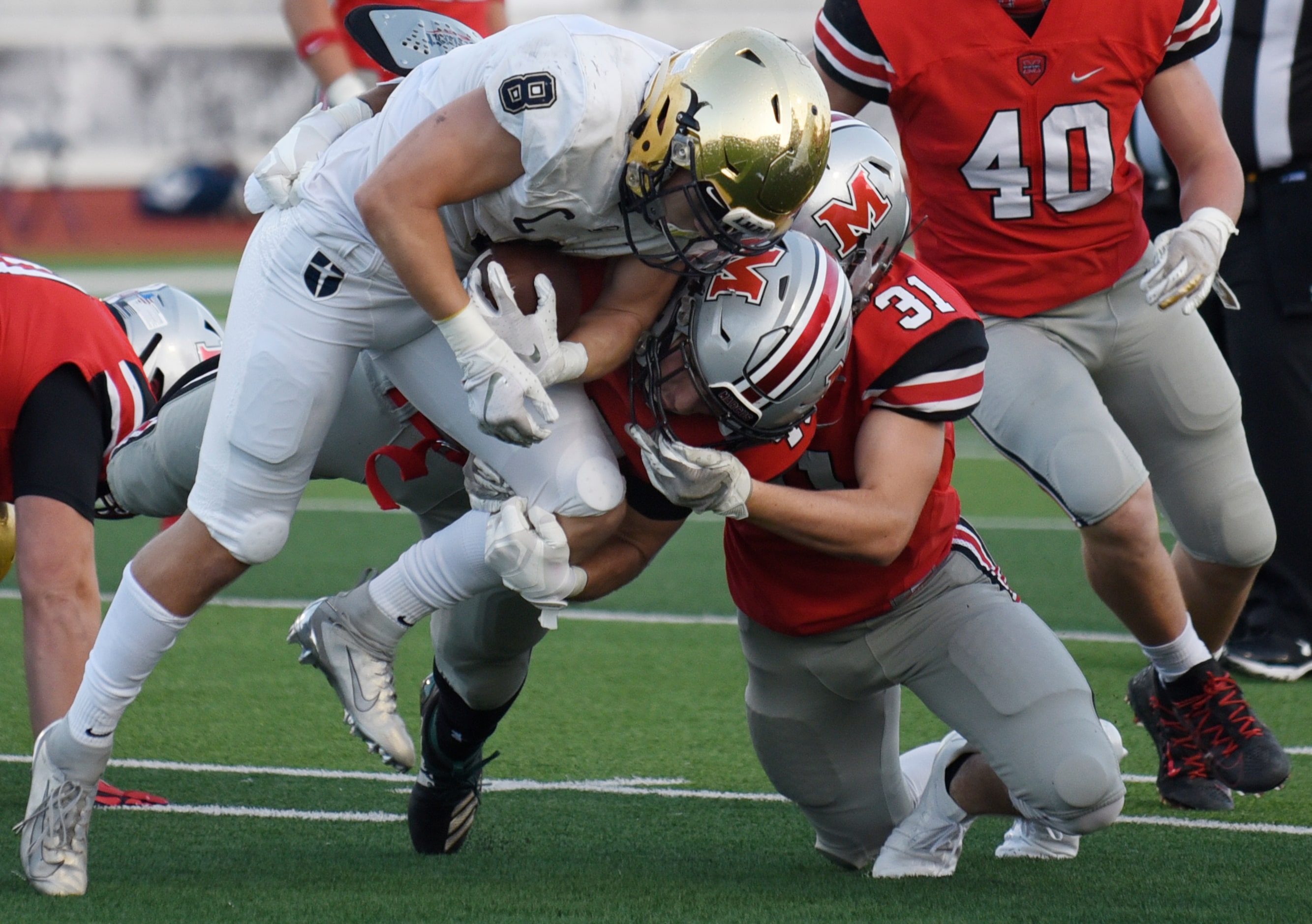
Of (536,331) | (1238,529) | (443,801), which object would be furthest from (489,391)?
(1238,529)

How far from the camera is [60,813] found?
9.43 ft

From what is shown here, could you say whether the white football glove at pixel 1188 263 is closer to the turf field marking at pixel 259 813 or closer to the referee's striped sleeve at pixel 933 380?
the referee's striped sleeve at pixel 933 380

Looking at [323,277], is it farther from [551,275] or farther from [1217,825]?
[1217,825]

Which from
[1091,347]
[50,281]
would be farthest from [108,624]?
[1091,347]

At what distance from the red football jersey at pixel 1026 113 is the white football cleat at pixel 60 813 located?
1.95 metres

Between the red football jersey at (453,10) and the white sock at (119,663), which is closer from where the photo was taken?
the white sock at (119,663)

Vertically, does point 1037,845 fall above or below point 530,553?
below

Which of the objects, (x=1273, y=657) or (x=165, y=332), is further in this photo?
(x=1273, y=657)

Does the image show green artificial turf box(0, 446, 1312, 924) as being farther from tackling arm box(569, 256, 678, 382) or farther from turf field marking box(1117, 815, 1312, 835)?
tackling arm box(569, 256, 678, 382)

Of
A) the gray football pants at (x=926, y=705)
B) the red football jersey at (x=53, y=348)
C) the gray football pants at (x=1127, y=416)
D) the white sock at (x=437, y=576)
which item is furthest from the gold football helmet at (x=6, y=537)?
the gray football pants at (x=1127, y=416)

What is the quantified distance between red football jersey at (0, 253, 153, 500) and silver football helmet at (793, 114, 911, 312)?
1.47m

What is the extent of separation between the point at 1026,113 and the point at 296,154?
1465mm

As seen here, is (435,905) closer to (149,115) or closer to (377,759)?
(377,759)

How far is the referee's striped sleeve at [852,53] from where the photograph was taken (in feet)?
11.9
